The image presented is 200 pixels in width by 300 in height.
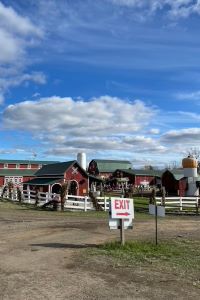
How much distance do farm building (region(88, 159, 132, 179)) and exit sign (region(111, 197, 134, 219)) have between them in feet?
307

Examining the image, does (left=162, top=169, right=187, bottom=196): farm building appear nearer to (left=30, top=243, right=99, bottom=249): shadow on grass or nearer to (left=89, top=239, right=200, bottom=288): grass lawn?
(left=89, top=239, right=200, bottom=288): grass lawn

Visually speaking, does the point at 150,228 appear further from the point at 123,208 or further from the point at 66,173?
the point at 66,173

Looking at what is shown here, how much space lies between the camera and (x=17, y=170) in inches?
3767

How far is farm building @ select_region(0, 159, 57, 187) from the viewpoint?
90.0 m

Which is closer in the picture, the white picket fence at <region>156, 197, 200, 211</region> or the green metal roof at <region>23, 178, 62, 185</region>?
the white picket fence at <region>156, 197, 200, 211</region>

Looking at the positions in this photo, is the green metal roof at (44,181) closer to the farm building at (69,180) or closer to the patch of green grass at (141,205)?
the farm building at (69,180)

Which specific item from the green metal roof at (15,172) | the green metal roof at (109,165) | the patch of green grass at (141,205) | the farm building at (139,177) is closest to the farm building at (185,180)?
the patch of green grass at (141,205)

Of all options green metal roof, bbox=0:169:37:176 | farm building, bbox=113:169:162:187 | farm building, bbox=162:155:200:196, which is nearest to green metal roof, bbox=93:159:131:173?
farm building, bbox=113:169:162:187

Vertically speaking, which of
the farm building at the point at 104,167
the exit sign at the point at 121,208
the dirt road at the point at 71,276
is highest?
the farm building at the point at 104,167

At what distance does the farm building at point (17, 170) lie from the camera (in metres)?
90.0

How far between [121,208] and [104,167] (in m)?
97.0

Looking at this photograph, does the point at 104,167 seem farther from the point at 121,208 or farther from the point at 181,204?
the point at 121,208

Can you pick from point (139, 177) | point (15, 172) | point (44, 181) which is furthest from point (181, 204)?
point (15, 172)

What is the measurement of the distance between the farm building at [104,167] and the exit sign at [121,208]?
9367 centimetres
